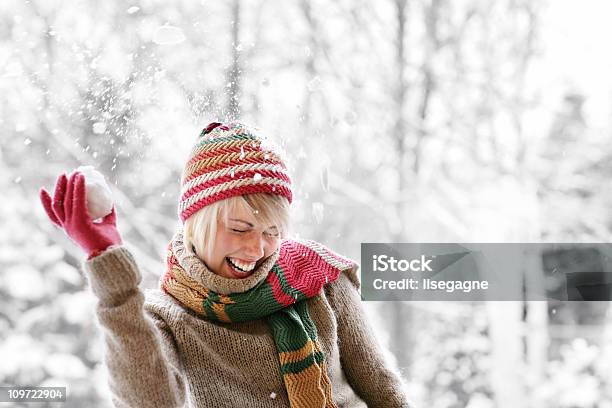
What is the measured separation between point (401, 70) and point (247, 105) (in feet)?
1.23

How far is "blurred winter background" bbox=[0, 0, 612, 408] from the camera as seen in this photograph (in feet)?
4.59

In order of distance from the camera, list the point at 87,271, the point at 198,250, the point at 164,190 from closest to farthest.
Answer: the point at 87,271 → the point at 198,250 → the point at 164,190

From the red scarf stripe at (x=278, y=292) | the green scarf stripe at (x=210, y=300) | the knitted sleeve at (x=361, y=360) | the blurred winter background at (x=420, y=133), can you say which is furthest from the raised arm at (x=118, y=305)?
the blurred winter background at (x=420, y=133)

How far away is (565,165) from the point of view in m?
1.44

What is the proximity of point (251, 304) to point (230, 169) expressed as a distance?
22 cm

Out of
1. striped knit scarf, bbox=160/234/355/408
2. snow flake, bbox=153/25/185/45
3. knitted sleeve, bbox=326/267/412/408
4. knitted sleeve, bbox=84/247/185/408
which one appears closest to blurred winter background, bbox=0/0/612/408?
snow flake, bbox=153/25/185/45

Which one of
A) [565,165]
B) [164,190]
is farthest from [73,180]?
[565,165]

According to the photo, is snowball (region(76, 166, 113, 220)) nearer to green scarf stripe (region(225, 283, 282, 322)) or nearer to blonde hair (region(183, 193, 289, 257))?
blonde hair (region(183, 193, 289, 257))

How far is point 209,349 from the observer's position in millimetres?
990

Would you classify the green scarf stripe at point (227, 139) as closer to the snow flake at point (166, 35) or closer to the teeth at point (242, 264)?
the teeth at point (242, 264)

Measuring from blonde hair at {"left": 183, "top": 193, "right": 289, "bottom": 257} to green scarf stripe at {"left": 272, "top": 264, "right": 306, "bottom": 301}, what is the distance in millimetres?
87

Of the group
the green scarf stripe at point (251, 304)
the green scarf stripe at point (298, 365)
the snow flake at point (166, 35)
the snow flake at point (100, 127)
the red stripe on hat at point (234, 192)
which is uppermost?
the snow flake at point (166, 35)

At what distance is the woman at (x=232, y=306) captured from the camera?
35.7 inches

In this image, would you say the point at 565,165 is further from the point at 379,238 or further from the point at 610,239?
the point at 379,238
